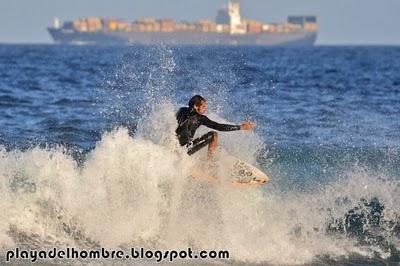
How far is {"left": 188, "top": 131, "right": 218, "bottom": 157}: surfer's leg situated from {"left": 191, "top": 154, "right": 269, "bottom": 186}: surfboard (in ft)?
0.74

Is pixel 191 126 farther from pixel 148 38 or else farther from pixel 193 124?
pixel 148 38

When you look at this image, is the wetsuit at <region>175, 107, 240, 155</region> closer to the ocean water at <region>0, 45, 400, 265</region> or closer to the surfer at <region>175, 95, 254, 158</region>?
the surfer at <region>175, 95, 254, 158</region>

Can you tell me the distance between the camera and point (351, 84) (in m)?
40.4

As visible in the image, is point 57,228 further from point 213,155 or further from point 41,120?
point 41,120

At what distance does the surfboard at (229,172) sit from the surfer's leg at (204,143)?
0.74ft

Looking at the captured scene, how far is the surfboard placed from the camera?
12.8 metres

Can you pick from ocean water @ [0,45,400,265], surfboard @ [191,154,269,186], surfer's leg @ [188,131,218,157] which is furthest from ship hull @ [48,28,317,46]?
surfer's leg @ [188,131,218,157]

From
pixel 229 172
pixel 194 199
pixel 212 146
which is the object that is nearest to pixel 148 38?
pixel 229 172

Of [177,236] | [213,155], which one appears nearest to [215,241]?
[177,236]

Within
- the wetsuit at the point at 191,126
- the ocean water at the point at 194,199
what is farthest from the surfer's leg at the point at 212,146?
the ocean water at the point at 194,199

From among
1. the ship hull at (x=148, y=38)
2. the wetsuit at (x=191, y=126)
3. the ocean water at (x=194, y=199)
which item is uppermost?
the wetsuit at (x=191, y=126)

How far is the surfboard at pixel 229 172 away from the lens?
41.9 ft

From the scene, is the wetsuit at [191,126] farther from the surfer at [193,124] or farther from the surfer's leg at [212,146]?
the surfer's leg at [212,146]

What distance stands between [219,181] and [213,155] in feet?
1.33
